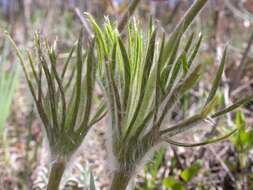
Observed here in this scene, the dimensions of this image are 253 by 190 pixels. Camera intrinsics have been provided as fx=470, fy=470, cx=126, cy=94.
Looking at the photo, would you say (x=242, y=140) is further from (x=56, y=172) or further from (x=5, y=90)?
(x=5, y=90)

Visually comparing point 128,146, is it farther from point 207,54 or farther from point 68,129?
point 207,54

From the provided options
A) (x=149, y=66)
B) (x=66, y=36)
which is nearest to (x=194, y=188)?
(x=149, y=66)

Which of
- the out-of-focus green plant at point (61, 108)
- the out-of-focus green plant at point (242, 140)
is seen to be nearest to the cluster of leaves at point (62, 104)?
the out-of-focus green plant at point (61, 108)

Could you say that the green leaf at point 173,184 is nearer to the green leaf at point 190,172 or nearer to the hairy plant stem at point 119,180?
the green leaf at point 190,172

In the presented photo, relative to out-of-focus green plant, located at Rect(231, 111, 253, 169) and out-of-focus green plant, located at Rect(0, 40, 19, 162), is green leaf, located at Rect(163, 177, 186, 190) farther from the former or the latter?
out-of-focus green plant, located at Rect(0, 40, 19, 162)

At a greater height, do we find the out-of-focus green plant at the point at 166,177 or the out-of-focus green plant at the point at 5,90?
the out-of-focus green plant at the point at 5,90

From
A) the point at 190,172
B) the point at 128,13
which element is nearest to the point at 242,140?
the point at 190,172

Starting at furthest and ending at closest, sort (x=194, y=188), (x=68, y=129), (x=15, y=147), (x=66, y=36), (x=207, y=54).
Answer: (x=66, y=36) → (x=207, y=54) → (x=15, y=147) → (x=194, y=188) → (x=68, y=129)
